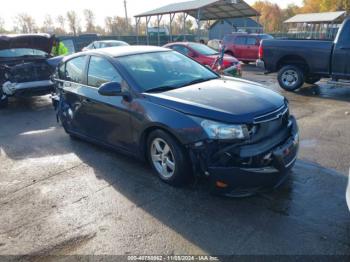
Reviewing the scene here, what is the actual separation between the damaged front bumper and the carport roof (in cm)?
2022

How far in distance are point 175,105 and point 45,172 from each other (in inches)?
92.0

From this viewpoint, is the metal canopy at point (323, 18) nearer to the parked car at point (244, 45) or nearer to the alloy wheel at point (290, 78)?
the parked car at point (244, 45)

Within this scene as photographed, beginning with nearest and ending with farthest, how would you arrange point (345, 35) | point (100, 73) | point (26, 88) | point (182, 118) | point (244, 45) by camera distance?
point (182, 118), point (100, 73), point (345, 35), point (26, 88), point (244, 45)

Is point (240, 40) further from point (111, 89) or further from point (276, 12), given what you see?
point (276, 12)

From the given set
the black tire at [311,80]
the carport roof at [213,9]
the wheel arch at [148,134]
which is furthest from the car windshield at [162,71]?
the carport roof at [213,9]

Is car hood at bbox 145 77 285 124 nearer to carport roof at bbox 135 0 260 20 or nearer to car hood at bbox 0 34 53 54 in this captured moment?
car hood at bbox 0 34 53 54

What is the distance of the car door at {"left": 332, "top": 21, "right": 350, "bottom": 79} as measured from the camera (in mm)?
8336

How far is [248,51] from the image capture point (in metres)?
17.8

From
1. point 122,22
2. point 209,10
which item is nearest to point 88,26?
point 122,22

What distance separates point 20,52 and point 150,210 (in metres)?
7.94

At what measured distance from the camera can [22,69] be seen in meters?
8.82

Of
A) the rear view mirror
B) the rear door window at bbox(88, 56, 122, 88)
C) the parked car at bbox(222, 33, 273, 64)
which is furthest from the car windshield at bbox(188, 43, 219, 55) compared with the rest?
the rear view mirror

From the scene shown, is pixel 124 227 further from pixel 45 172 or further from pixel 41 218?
pixel 45 172

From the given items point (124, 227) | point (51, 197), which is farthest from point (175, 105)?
point (51, 197)
